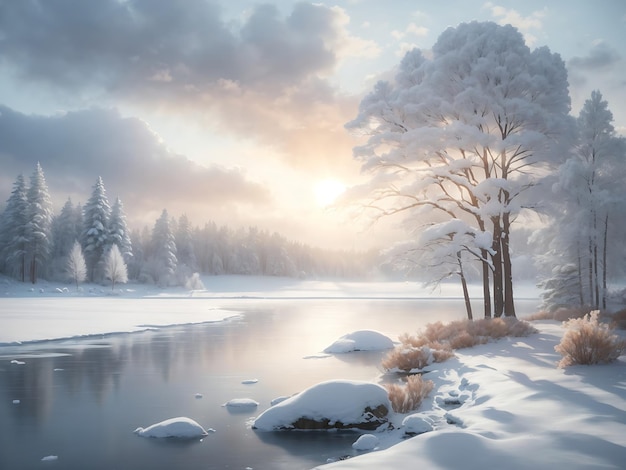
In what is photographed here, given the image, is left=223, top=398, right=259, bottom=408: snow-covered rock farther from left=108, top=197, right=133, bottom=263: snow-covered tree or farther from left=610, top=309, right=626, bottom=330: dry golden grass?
left=108, top=197, right=133, bottom=263: snow-covered tree

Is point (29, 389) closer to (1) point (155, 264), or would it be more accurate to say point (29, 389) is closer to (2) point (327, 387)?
(2) point (327, 387)

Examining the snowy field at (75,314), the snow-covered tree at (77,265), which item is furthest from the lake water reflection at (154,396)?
the snow-covered tree at (77,265)

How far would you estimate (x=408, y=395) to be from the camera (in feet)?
36.2

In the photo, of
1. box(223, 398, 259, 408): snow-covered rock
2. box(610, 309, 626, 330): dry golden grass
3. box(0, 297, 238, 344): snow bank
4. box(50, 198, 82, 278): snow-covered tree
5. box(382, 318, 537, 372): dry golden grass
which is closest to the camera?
box(223, 398, 259, 408): snow-covered rock

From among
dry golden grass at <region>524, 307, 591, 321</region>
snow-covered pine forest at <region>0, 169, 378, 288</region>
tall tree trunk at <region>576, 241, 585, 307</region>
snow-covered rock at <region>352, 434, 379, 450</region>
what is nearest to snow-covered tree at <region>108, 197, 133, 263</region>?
snow-covered pine forest at <region>0, 169, 378, 288</region>

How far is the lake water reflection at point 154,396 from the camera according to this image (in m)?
8.45

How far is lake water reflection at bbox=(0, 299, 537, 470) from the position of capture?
8445 mm

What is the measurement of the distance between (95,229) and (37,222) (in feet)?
24.2

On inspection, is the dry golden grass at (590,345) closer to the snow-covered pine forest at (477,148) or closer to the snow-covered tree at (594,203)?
the snow-covered pine forest at (477,148)

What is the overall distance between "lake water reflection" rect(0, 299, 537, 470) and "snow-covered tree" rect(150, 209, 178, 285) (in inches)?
2197

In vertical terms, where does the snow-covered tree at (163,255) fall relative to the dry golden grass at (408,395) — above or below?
above

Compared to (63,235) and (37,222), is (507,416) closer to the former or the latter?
(37,222)

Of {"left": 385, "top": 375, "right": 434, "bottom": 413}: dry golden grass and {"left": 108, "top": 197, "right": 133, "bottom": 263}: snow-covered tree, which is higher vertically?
{"left": 108, "top": 197, "right": 133, "bottom": 263}: snow-covered tree

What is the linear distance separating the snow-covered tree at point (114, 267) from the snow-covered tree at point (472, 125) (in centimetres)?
5230
